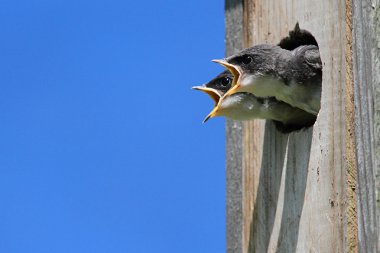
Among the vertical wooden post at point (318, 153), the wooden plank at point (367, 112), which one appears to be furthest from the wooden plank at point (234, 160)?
the wooden plank at point (367, 112)

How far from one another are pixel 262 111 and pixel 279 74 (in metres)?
0.14

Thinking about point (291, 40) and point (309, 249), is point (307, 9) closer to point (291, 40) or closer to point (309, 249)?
point (291, 40)

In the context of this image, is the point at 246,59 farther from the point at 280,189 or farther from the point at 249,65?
the point at 280,189

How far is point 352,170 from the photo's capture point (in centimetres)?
299

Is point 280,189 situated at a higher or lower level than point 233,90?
lower

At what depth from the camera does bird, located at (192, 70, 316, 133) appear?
358 cm

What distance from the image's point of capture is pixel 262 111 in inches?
144

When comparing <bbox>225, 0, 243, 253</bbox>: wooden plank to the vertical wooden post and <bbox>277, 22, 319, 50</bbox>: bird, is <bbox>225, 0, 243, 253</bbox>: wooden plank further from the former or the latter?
<bbox>277, 22, 319, 50</bbox>: bird

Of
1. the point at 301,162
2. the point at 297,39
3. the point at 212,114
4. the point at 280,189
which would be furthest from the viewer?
the point at 212,114

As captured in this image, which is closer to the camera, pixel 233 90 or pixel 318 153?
pixel 318 153

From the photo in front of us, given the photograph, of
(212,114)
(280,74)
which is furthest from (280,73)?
(212,114)

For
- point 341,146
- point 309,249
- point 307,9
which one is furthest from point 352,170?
point 307,9

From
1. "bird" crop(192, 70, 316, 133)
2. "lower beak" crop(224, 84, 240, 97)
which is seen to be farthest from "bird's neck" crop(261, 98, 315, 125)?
"lower beak" crop(224, 84, 240, 97)

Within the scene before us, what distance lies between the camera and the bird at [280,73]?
3568mm
